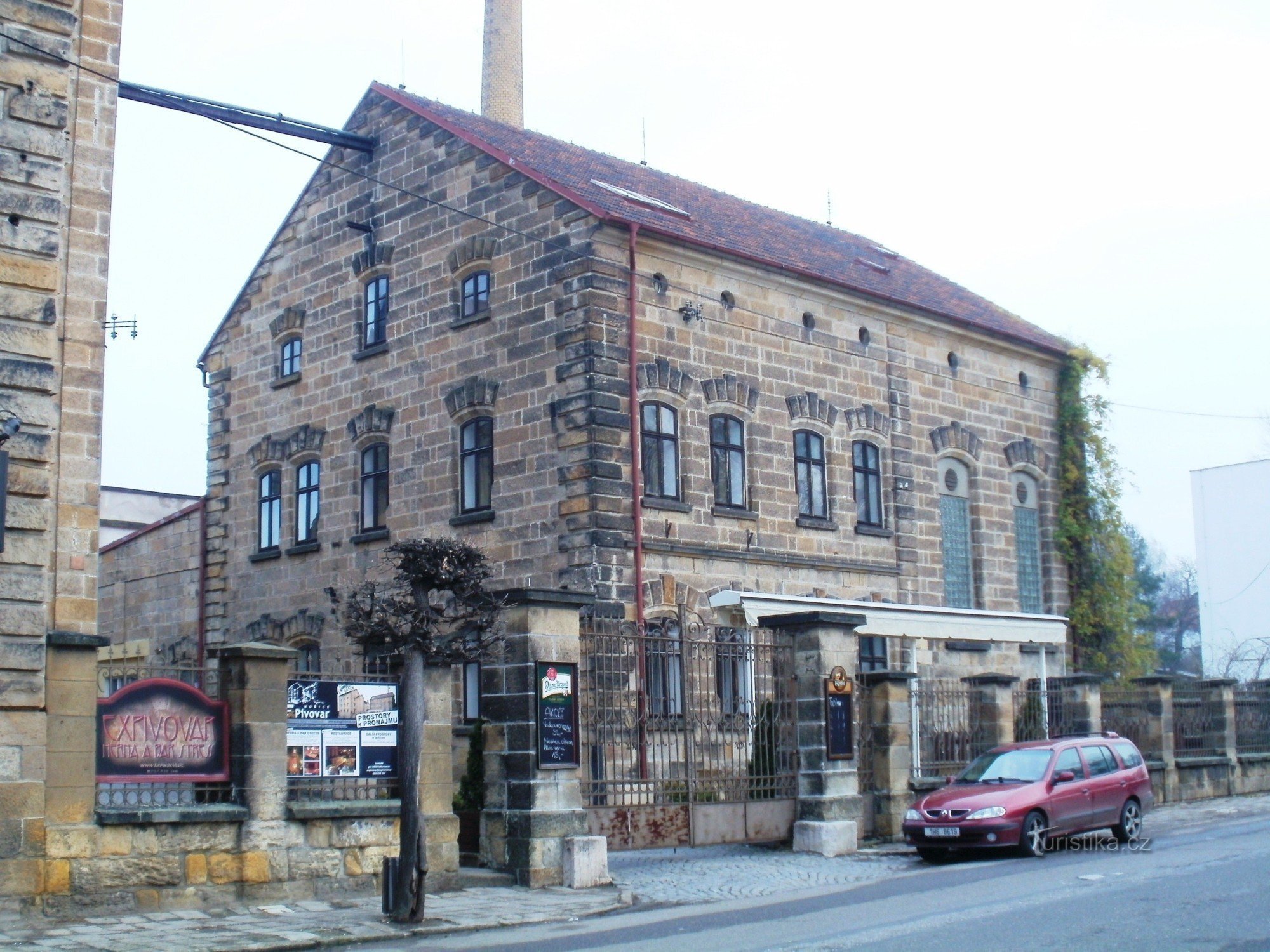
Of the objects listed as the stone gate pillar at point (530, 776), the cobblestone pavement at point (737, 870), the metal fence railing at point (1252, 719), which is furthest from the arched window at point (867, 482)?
the stone gate pillar at point (530, 776)

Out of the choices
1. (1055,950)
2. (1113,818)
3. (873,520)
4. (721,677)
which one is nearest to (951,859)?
(1113,818)

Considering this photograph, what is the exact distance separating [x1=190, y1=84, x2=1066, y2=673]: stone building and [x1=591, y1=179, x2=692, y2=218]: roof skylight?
53 mm

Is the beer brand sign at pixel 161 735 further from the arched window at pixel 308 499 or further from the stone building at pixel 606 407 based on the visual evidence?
the arched window at pixel 308 499

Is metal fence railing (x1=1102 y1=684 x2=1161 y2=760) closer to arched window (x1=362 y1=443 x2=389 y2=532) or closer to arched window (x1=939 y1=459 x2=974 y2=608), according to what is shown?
arched window (x1=939 y1=459 x2=974 y2=608)

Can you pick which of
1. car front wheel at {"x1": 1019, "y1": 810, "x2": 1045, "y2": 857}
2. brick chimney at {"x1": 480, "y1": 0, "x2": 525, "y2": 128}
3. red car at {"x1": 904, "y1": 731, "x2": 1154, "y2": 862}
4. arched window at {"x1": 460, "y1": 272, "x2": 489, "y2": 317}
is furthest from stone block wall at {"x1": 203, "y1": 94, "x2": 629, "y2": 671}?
car front wheel at {"x1": 1019, "y1": 810, "x2": 1045, "y2": 857}

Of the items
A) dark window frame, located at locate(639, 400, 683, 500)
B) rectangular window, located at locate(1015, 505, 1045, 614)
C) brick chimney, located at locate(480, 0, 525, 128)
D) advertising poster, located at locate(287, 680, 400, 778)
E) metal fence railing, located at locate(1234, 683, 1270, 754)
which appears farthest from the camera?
brick chimney, located at locate(480, 0, 525, 128)

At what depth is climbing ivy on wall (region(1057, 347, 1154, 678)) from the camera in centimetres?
3064

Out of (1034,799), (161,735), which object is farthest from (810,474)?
(161,735)

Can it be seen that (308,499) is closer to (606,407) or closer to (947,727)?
(606,407)

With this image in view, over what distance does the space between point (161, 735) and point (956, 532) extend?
60.7 ft

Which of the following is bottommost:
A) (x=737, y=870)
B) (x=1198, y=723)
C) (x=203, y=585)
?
(x=737, y=870)

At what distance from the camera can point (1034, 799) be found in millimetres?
17312

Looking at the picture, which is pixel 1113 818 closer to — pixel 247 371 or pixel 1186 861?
pixel 1186 861

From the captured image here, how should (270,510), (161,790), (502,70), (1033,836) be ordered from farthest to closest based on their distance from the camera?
(502,70), (270,510), (1033,836), (161,790)
